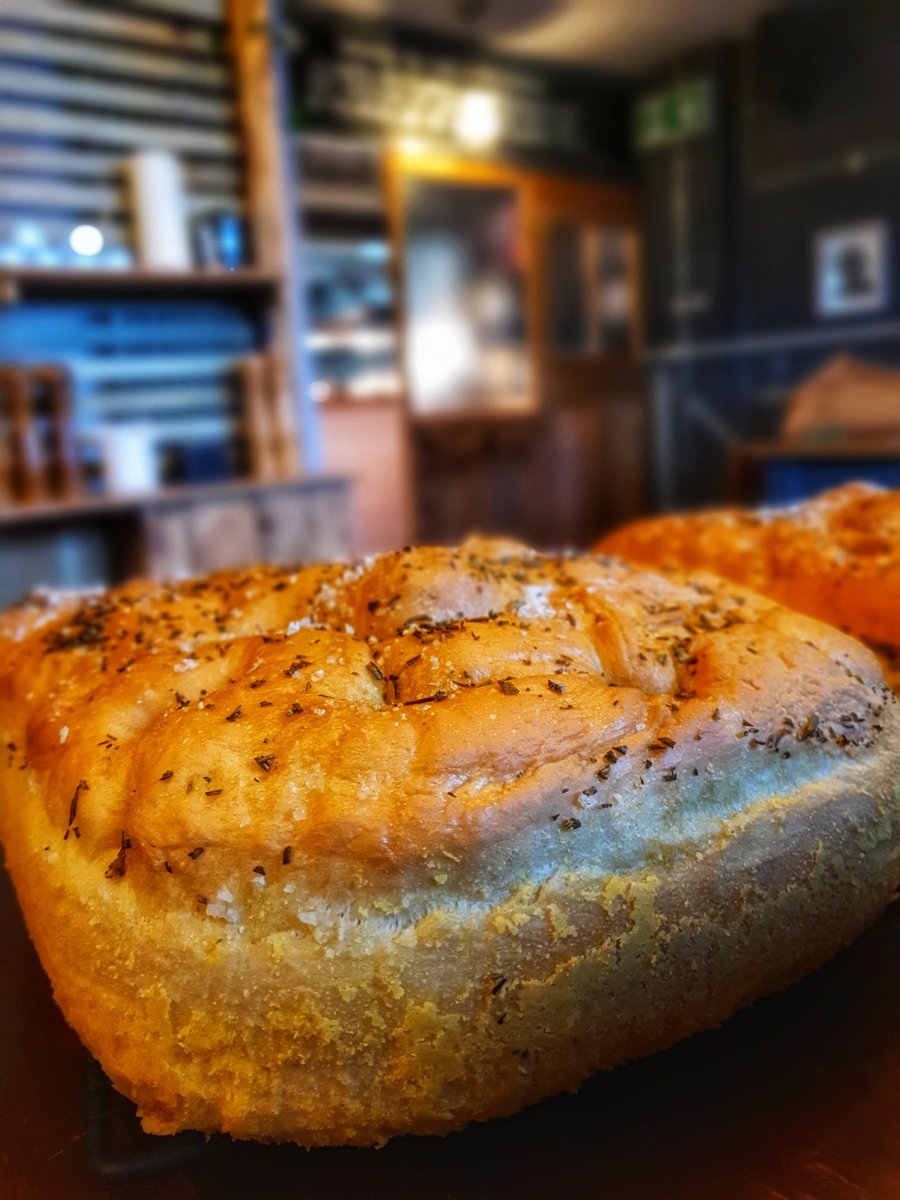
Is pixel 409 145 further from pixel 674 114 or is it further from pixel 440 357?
pixel 674 114

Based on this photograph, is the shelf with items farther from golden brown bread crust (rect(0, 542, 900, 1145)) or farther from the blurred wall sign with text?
golden brown bread crust (rect(0, 542, 900, 1145))

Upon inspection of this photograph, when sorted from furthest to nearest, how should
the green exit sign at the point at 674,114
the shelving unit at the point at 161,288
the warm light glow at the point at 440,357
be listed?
the green exit sign at the point at 674,114, the warm light glow at the point at 440,357, the shelving unit at the point at 161,288

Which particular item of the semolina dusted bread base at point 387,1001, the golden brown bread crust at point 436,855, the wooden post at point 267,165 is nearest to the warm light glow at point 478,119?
the wooden post at point 267,165

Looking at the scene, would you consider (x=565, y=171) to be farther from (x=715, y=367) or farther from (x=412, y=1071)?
(x=412, y=1071)

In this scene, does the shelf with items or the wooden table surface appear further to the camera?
the shelf with items

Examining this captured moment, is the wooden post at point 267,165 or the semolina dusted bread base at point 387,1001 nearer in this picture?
the semolina dusted bread base at point 387,1001

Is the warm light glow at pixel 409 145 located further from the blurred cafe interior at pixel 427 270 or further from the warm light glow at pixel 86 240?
the warm light glow at pixel 86 240

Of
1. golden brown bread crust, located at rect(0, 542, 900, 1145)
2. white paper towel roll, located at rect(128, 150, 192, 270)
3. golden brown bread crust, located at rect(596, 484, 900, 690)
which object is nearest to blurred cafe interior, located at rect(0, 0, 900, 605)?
white paper towel roll, located at rect(128, 150, 192, 270)
